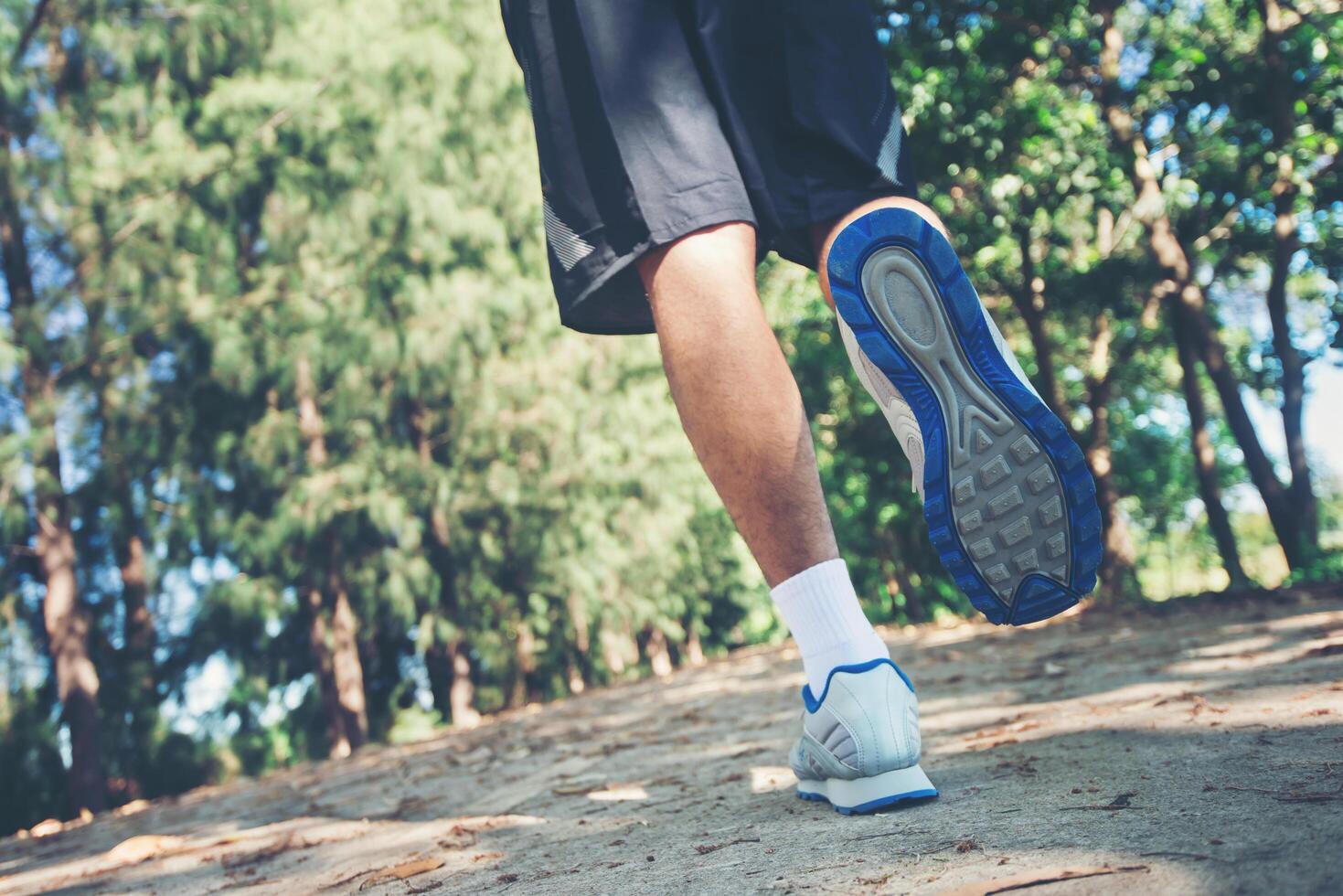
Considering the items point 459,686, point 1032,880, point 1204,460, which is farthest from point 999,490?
point 459,686

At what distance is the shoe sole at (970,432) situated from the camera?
1.26m

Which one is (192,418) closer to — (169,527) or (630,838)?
(169,527)

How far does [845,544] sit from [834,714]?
13.7 m

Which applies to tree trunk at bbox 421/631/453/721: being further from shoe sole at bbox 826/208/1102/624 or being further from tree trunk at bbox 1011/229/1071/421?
shoe sole at bbox 826/208/1102/624

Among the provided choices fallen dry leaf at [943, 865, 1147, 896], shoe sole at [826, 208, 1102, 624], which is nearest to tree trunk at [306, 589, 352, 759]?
shoe sole at [826, 208, 1102, 624]

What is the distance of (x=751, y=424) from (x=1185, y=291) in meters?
7.62

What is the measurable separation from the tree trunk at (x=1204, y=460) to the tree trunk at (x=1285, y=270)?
678 millimetres

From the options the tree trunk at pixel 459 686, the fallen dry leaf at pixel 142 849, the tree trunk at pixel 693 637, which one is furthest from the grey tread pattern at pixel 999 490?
the tree trunk at pixel 693 637

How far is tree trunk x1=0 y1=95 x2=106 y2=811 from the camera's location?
23.1 feet

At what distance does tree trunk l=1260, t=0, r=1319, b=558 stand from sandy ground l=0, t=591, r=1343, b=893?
17.3 feet

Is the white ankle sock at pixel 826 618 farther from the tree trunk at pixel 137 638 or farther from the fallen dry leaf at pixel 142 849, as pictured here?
the tree trunk at pixel 137 638

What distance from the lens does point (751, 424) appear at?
1321 mm

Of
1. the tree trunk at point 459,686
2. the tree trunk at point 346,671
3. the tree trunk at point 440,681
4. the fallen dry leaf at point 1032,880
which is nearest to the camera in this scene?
the fallen dry leaf at point 1032,880

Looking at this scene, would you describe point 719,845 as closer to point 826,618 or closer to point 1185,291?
point 826,618
